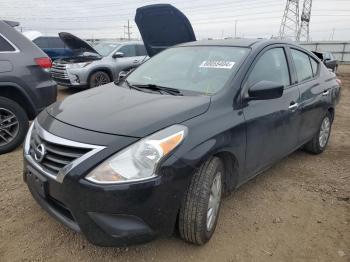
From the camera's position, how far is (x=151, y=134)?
229 centimetres

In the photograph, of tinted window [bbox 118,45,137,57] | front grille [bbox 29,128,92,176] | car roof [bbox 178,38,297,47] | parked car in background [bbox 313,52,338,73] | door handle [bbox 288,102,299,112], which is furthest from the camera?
tinted window [bbox 118,45,137,57]

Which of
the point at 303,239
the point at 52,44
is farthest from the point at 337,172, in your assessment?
the point at 52,44

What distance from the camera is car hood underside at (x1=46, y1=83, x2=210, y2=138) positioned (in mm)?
2359

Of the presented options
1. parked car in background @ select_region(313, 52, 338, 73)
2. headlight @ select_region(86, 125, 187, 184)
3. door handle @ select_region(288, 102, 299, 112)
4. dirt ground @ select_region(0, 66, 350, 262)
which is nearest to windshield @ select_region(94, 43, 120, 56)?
parked car in background @ select_region(313, 52, 338, 73)

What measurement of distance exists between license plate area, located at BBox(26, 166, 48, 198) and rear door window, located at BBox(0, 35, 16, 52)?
7.88ft

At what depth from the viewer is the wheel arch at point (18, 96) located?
4.35 metres

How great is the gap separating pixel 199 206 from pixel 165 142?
54cm

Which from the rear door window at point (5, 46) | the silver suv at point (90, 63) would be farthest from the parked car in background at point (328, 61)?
the rear door window at point (5, 46)

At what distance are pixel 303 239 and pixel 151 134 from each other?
1605mm

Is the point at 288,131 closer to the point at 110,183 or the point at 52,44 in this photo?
the point at 110,183

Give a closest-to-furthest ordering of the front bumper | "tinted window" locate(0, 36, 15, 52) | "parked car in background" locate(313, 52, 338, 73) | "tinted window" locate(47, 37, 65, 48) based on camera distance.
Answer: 1. the front bumper
2. "tinted window" locate(0, 36, 15, 52)
3. "parked car in background" locate(313, 52, 338, 73)
4. "tinted window" locate(47, 37, 65, 48)

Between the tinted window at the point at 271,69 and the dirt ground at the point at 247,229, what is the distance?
1.18 m

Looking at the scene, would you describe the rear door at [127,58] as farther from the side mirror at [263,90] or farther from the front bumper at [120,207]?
the front bumper at [120,207]

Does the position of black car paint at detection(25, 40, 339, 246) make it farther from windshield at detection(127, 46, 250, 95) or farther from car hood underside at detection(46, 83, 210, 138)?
windshield at detection(127, 46, 250, 95)
